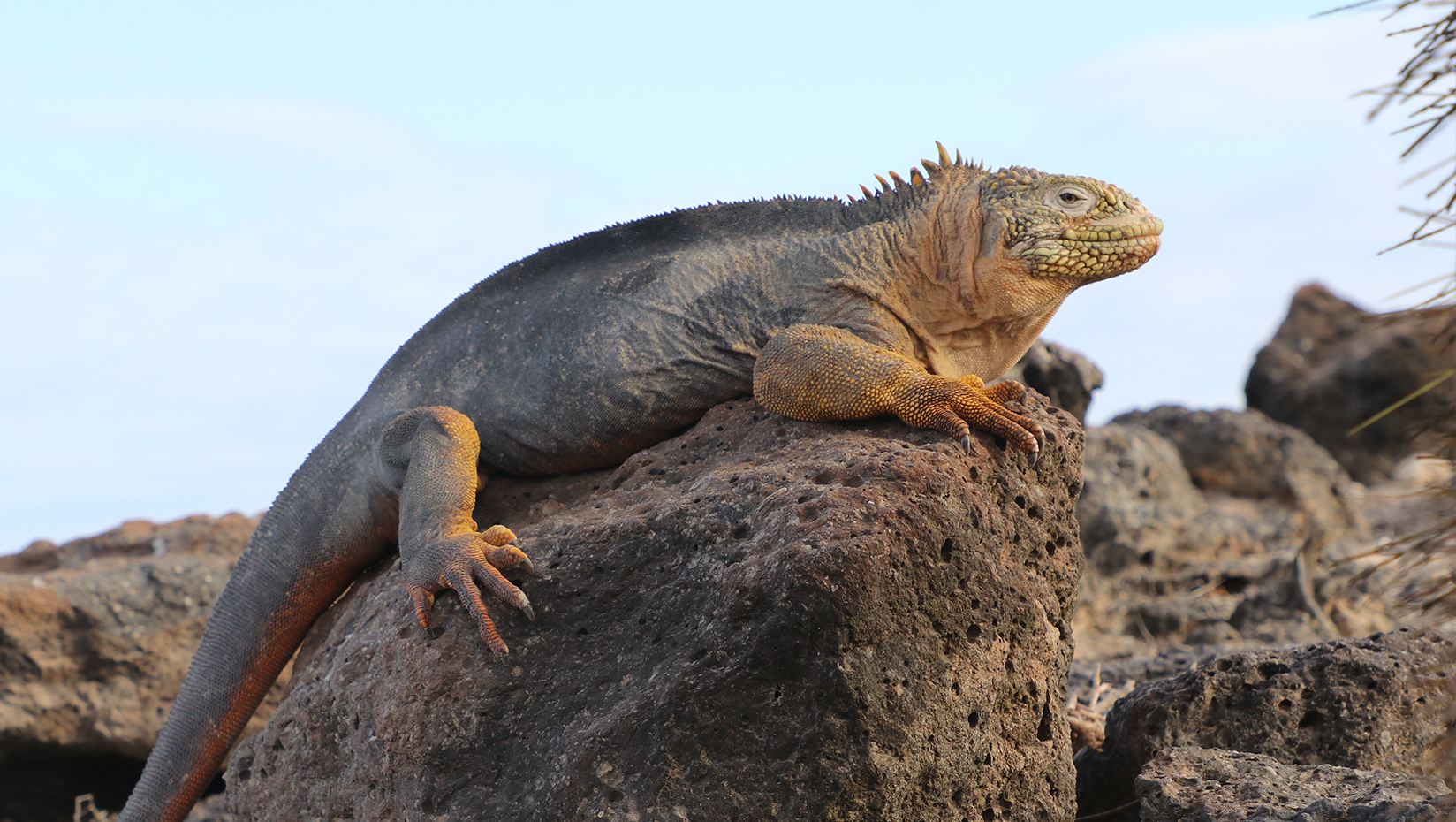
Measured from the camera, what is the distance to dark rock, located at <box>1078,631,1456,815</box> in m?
3.89

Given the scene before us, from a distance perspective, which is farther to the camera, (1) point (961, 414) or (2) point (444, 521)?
(2) point (444, 521)

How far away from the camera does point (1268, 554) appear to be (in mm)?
8742

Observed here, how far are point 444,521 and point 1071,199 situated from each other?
243cm

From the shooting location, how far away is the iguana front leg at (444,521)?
11.6 feet

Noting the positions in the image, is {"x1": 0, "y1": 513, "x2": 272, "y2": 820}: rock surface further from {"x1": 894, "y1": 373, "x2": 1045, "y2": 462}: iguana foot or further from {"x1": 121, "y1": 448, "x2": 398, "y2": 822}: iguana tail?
{"x1": 894, "y1": 373, "x2": 1045, "y2": 462}: iguana foot

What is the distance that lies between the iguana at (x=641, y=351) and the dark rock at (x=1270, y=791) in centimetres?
127

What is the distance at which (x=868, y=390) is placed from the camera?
369cm

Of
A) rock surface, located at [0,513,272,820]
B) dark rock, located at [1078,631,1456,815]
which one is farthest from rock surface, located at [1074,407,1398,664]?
rock surface, located at [0,513,272,820]

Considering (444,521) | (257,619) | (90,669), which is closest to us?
(444,521)

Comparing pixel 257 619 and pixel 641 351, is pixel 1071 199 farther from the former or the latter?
pixel 257 619

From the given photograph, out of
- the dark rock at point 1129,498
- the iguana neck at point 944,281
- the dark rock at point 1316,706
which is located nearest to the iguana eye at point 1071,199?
the iguana neck at point 944,281

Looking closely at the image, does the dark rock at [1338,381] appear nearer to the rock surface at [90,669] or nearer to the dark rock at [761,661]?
the dark rock at [761,661]

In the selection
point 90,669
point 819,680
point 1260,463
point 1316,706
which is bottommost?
point 1316,706

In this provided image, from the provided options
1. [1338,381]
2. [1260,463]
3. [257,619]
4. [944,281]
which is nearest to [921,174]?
[944,281]
